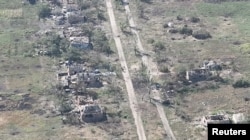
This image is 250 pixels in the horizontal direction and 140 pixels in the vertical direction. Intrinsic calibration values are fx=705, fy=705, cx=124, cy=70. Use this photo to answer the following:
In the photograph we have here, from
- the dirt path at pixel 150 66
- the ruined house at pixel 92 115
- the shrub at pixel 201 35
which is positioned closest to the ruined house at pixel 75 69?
the dirt path at pixel 150 66

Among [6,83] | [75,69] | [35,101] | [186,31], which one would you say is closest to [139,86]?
[75,69]

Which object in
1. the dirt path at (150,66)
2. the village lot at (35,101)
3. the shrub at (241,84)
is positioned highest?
the shrub at (241,84)

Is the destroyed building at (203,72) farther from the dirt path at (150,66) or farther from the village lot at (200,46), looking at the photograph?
the dirt path at (150,66)

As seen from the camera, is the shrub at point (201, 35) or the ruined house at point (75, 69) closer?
the ruined house at point (75, 69)

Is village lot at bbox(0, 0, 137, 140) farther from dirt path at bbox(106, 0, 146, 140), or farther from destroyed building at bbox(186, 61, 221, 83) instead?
destroyed building at bbox(186, 61, 221, 83)

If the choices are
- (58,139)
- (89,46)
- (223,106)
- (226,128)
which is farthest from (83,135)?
(226,128)

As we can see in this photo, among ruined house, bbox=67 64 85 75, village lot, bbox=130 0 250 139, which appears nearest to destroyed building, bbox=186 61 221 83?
village lot, bbox=130 0 250 139
